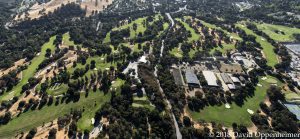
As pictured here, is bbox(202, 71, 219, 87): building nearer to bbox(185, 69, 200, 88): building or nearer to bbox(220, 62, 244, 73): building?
bbox(185, 69, 200, 88): building

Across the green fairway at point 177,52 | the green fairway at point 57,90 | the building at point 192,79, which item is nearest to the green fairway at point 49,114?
the green fairway at point 57,90

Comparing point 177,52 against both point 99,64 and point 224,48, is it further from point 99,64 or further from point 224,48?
point 99,64

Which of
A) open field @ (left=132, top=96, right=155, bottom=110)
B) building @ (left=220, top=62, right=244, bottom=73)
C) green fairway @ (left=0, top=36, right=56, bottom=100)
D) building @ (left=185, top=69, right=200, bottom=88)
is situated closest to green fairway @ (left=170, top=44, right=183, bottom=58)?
building @ (left=185, top=69, right=200, bottom=88)

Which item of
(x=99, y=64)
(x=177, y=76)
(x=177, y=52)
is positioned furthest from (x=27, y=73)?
(x=177, y=52)

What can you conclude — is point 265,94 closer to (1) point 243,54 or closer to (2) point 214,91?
(2) point 214,91

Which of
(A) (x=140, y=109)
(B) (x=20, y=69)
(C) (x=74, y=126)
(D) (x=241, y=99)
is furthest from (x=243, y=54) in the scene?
(B) (x=20, y=69)

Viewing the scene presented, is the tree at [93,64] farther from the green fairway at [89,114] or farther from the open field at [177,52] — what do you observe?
the open field at [177,52]

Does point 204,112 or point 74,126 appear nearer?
point 74,126
